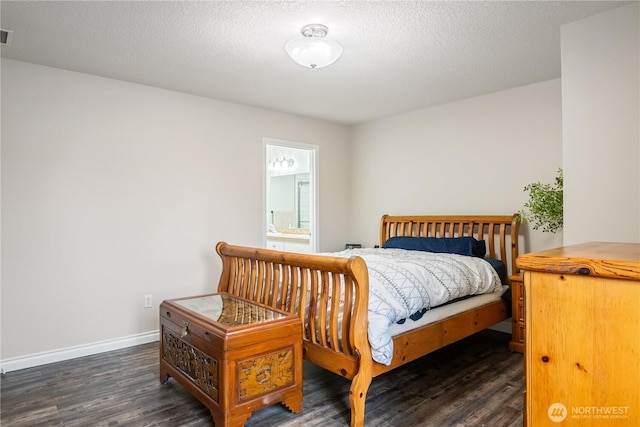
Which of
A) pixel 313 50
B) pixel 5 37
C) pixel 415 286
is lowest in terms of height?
pixel 415 286

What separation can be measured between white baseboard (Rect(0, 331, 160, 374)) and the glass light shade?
2866 millimetres

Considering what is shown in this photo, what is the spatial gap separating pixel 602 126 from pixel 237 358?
2515mm

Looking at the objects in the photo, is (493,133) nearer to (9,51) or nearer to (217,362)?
(217,362)

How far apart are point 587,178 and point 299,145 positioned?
317 cm

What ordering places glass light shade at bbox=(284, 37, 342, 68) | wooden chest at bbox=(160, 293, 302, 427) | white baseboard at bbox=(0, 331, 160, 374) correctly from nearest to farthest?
wooden chest at bbox=(160, 293, 302, 427)
glass light shade at bbox=(284, 37, 342, 68)
white baseboard at bbox=(0, 331, 160, 374)

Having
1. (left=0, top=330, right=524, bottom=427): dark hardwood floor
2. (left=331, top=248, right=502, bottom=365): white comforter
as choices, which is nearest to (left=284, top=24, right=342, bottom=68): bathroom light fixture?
(left=331, top=248, right=502, bottom=365): white comforter

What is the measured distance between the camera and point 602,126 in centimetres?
236

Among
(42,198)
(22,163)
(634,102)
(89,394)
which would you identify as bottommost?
(89,394)

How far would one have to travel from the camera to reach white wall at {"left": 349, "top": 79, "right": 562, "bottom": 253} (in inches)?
145

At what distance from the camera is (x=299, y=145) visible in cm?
487

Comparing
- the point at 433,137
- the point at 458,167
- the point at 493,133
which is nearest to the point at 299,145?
the point at 433,137

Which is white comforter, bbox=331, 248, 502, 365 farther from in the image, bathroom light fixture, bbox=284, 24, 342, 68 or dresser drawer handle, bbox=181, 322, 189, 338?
bathroom light fixture, bbox=284, 24, 342, 68

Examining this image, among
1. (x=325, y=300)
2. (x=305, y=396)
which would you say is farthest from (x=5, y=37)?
(x=305, y=396)

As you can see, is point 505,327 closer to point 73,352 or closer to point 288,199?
point 73,352
